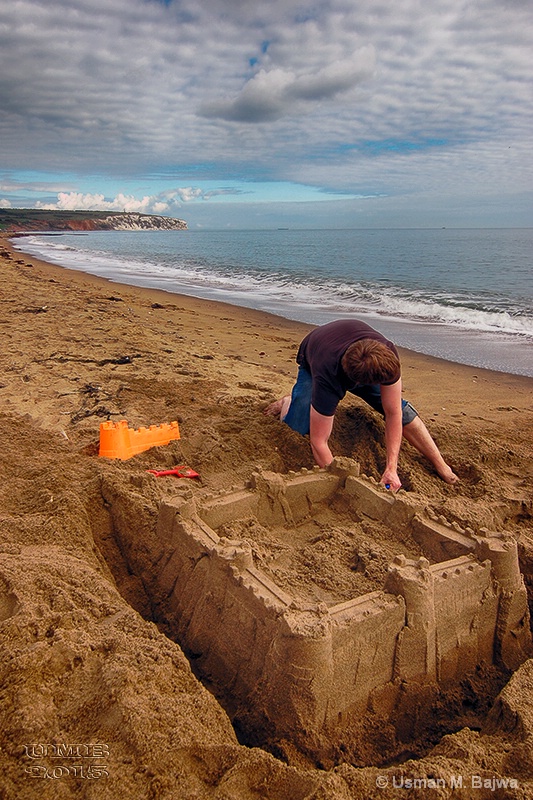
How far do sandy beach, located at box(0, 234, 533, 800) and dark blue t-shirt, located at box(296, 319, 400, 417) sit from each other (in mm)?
681

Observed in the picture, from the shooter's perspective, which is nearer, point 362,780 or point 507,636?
point 362,780

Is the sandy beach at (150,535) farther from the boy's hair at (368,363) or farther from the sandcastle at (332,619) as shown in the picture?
the boy's hair at (368,363)

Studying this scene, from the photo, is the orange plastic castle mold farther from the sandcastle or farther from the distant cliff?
the distant cliff

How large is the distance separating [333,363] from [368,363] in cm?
29

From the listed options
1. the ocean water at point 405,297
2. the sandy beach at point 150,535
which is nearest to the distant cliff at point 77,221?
the ocean water at point 405,297

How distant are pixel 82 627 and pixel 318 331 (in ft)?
8.22

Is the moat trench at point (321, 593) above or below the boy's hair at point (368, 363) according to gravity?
below

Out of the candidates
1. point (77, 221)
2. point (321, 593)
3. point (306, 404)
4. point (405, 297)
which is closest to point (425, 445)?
point (306, 404)

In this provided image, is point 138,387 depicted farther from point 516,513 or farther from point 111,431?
point 516,513

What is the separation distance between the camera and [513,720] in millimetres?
2221

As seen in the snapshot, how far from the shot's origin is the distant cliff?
82.6 metres

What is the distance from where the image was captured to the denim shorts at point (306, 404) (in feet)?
13.6

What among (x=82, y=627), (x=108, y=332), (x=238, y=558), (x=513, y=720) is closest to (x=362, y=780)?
(x=513, y=720)

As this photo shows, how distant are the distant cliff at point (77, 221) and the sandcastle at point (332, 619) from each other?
235 ft
